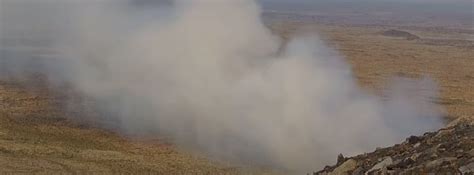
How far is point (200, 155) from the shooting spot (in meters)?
20.7

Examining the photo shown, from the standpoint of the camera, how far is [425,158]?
1132 centimetres

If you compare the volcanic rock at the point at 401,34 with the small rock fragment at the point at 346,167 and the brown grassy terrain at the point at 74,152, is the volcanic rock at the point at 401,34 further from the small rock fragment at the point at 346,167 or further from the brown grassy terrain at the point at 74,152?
the small rock fragment at the point at 346,167

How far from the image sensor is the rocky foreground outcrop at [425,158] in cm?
1046

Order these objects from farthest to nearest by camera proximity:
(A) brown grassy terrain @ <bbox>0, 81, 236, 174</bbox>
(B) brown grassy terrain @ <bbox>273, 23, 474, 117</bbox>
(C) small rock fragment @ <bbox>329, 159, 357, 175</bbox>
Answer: (B) brown grassy terrain @ <bbox>273, 23, 474, 117</bbox> → (A) brown grassy terrain @ <bbox>0, 81, 236, 174</bbox> → (C) small rock fragment @ <bbox>329, 159, 357, 175</bbox>

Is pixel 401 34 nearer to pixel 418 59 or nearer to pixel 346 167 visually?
pixel 418 59

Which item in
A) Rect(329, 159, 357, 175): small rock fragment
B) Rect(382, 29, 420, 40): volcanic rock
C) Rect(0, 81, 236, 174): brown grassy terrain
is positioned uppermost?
Rect(382, 29, 420, 40): volcanic rock

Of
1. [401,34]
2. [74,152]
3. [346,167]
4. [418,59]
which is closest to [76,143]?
[74,152]

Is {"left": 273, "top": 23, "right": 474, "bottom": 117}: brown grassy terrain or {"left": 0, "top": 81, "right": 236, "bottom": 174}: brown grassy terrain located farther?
{"left": 273, "top": 23, "right": 474, "bottom": 117}: brown grassy terrain

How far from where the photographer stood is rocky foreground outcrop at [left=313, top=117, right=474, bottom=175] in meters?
10.5

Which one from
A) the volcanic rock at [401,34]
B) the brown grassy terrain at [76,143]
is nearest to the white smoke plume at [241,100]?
the brown grassy terrain at [76,143]

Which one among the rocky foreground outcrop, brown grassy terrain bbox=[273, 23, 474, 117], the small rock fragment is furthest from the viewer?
brown grassy terrain bbox=[273, 23, 474, 117]

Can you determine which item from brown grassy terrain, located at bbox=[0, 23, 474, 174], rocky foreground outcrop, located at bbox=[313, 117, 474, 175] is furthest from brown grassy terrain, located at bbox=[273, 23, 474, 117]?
rocky foreground outcrop, located at bbox=[313, 117, 474, 175]

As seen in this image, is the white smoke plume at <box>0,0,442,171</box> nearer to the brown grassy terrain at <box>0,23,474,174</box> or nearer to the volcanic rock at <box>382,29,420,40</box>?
the brown grassy terrain at <box>0,23,474,174</box>

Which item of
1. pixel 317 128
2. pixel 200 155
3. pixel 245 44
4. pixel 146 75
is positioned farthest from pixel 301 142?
pixel 146 75
